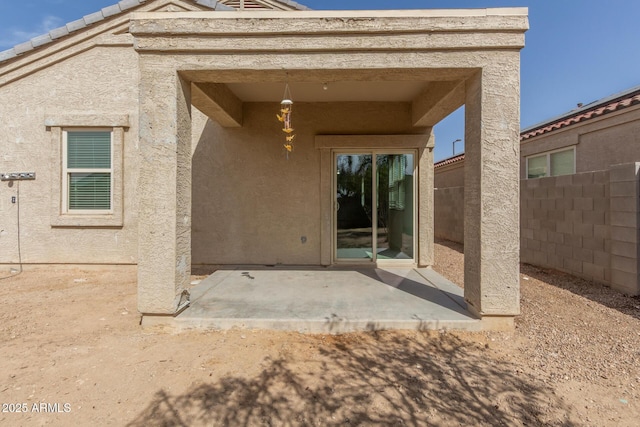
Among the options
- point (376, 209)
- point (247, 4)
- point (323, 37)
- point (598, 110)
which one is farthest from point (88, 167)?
point (598, 110)

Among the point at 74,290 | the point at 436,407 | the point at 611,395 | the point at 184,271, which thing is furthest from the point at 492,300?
the point at 74,290

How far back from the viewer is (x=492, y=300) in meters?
3.50

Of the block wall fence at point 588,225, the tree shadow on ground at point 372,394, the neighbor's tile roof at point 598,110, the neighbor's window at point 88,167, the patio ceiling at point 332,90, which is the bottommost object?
the tree shadow on ground at point 372,394

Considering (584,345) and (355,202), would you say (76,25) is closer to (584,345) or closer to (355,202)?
(355,202)

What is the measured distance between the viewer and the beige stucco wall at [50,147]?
662cm

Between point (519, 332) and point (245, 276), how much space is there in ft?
14.0

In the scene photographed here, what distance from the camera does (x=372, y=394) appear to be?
2.48m

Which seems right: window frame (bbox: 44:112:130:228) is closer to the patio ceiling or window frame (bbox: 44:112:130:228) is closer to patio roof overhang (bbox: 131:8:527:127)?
the patio ceiling

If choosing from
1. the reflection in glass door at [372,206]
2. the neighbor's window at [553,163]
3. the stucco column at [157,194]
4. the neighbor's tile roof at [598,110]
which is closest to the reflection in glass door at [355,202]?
the reflection in glass door at [372,206]

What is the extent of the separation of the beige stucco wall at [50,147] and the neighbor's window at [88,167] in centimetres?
36

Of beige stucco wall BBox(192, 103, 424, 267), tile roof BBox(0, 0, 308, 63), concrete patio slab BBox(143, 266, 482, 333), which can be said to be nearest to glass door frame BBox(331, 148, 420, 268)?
beige stucco wall BBox(192, 103, 424, 267)

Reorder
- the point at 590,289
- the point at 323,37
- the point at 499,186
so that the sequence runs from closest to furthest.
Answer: the point at 499,186 < the point at 323,37 < the point at 590,289

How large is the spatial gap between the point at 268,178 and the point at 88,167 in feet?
13.4

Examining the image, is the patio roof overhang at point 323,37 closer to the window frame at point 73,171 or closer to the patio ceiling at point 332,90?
the patio ceiling at point 332,90
